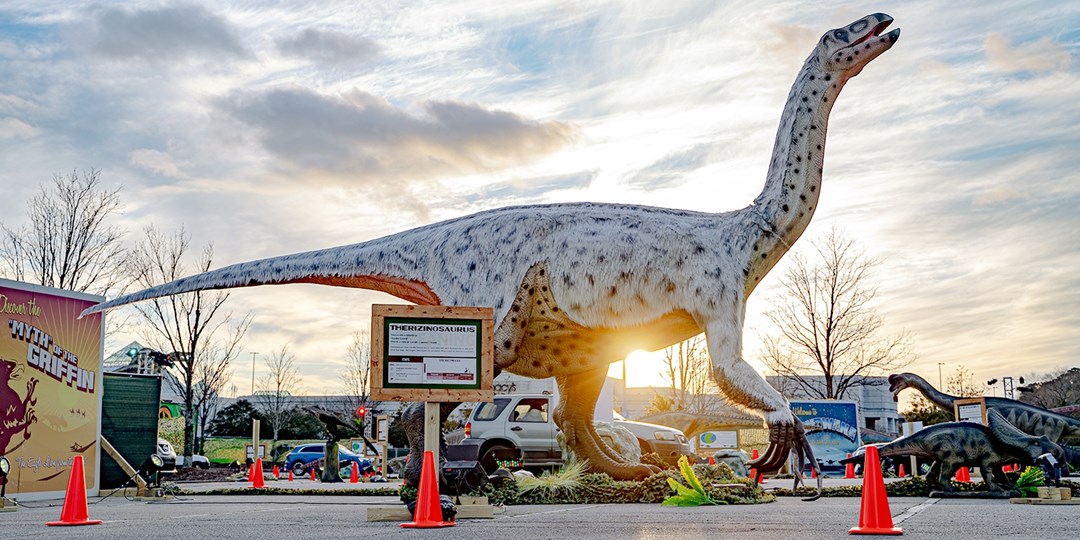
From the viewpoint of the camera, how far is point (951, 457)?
12.4 m

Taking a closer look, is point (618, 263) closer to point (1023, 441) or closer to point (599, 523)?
point (599, 523)

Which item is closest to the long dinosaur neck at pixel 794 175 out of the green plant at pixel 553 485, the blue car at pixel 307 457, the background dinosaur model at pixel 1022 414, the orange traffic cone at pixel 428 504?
the green plant at pixel 553 485

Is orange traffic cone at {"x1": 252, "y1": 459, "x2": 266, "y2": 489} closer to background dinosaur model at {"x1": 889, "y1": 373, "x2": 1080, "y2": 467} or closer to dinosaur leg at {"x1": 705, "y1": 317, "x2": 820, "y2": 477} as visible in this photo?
dinosaur leg at {"x1": 705, "y1": 317, "x2": 820, "y2": 477}

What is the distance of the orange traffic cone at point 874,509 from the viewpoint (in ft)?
22.1

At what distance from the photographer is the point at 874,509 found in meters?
6.93

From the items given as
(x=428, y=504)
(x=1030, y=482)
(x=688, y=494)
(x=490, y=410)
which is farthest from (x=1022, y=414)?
(x=428, y=504)

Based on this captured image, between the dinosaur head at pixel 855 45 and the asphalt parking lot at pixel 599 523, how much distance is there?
15.6 feet

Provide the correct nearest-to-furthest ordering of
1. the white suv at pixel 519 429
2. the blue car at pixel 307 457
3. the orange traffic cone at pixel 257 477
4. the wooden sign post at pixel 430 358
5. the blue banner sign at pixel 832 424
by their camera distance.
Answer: the wooden sign post at pixel 430 358 → the orange traffic cone at pixel 257 477 → the white suv at pixel 519 429 → the blue banner sign at pixel 832 424 → the blue car at pixel 307 457

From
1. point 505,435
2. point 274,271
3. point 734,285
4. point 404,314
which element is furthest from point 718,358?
point 505,435

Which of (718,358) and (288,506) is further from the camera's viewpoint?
(288,506)

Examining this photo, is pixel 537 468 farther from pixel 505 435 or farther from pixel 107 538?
pixel 107 538

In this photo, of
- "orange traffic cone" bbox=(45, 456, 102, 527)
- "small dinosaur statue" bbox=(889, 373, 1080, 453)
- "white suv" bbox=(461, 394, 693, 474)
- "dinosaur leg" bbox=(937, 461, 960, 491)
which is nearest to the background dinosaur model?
"small dinosaur statue" bbox=(889, 373, 1080, 453)

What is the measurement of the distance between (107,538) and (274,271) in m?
5.21

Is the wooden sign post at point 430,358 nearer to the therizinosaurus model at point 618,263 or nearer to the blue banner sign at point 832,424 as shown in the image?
the therizinosaurus model at point 618,263
